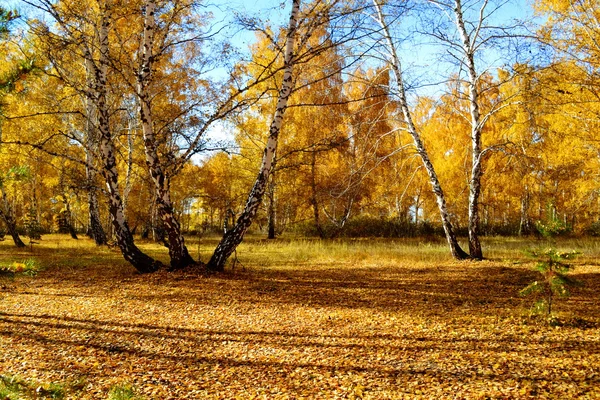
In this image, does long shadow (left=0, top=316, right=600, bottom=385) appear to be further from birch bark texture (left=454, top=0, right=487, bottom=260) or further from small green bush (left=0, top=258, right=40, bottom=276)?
birch bark texture (left=454, top=0, right=487, bottom=260)

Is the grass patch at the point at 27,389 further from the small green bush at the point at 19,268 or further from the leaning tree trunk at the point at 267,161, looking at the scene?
the leaning tree trunk at the point at 267,161

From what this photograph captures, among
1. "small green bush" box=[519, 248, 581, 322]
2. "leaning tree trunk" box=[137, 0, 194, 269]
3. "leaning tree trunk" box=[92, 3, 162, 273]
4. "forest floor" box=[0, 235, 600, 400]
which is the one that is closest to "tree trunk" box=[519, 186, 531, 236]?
"forest floor" box=[0, 235, 600, 400]

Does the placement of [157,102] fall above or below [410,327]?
above

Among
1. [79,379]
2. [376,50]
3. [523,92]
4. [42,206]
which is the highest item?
[376,50]

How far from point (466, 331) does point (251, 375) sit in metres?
2.29

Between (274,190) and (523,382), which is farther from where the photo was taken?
(274,190)

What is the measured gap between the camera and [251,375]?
331 cm

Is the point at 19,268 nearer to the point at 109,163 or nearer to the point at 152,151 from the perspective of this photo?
the point at 152,151

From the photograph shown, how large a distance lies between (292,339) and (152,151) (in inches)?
184

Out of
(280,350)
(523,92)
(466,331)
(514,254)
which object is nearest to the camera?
(280,350)

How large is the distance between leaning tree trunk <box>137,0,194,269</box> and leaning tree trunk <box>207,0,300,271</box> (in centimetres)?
70

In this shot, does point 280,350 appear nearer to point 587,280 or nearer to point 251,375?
point 251,375

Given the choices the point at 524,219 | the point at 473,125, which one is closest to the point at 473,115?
the point at 473,125

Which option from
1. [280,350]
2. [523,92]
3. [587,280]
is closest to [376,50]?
[523,92]
